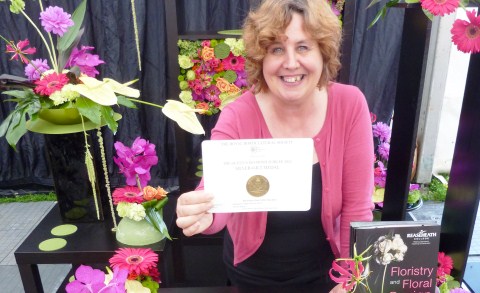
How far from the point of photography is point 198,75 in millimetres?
1890

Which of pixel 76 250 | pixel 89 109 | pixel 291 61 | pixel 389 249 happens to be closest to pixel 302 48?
pixel 291 61

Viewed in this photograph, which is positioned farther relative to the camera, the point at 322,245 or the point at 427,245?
the point at 322,245

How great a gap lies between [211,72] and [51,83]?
808 mm

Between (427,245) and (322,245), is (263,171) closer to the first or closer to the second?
(427,245)

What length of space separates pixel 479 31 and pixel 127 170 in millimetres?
1048

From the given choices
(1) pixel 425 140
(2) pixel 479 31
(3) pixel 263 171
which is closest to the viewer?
(2) pixel 479 31

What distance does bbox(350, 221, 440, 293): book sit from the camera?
724mm

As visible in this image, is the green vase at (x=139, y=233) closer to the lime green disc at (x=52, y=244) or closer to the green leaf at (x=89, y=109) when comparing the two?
the lime green disc at (x=52, y=244)

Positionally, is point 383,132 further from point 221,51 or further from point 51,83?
point 51,83

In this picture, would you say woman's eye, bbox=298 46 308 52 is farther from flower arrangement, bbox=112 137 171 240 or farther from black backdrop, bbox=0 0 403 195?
black backdrop, bbox=0 0 403 195

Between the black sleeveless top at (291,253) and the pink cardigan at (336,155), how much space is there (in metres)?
0.03

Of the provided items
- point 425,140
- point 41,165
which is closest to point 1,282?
point 41,165

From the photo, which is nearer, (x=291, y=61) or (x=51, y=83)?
(x=291, y=61)

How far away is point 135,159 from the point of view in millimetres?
1388
